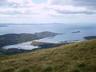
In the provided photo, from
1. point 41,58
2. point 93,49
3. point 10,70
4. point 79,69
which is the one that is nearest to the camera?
point 79,69

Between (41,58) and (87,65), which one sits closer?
(87,65)

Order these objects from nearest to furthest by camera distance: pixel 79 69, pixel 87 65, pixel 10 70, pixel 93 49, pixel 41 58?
pixel 79 69 < pixel 87 65 < pixel 10 70 < pixel 41 58 < pixel 93 49

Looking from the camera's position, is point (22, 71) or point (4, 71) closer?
point (22, 71)

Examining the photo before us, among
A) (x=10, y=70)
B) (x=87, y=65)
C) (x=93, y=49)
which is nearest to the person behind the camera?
(x=87, y=65)

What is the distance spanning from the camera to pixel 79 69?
22.4 metres

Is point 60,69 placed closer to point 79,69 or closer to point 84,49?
point 79,69

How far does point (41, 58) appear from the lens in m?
34.8

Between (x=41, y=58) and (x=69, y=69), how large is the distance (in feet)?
42.4

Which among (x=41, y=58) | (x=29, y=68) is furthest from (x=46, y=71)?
(x=41, y=58)

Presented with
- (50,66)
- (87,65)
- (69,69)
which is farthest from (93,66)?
(50,66)

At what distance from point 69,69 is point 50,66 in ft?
8.39

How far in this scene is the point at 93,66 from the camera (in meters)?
23.2

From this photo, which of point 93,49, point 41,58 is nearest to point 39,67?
point 41,58

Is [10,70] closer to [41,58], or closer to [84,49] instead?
[41,58]
